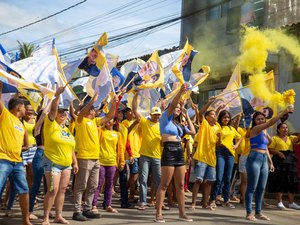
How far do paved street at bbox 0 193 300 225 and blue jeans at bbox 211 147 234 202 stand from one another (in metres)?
0.38

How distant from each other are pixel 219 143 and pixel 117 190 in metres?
3.69

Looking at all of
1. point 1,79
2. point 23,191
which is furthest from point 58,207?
point 1,79

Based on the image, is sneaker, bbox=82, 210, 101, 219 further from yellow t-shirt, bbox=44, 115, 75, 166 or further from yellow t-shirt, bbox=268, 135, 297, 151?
yellow t-shirt, bbox=268, 135, 297, 151

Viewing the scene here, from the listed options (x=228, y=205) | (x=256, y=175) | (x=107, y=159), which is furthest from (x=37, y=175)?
(x=228, y=205)

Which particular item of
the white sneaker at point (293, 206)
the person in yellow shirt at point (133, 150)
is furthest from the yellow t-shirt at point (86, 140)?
the white sneaker at point (293, 206)

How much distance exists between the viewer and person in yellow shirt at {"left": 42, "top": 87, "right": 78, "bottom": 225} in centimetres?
636

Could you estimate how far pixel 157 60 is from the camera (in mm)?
9102

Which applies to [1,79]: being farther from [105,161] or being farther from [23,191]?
[105,161]

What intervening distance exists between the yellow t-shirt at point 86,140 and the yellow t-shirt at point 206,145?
2.21 m

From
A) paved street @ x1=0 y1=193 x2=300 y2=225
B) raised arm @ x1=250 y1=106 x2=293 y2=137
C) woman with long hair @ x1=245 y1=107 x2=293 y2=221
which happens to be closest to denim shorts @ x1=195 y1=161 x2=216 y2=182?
paved street @ x1=0 y1=193 x2=300 y2=225

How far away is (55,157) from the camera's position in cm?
641

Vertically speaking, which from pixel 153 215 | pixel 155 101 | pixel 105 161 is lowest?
pixel 153 215

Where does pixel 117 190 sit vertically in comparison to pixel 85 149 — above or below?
below

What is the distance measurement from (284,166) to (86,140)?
474 centimetres
